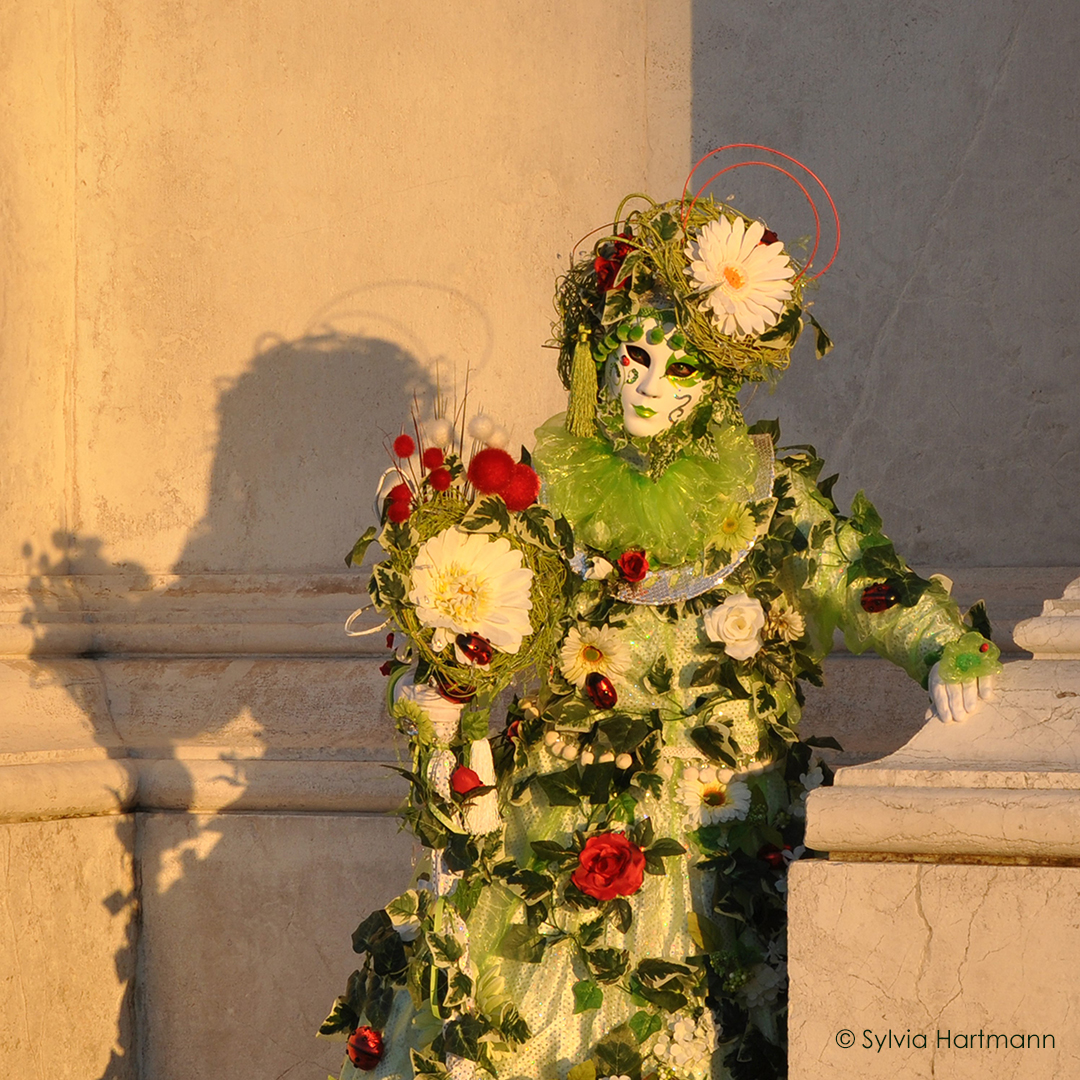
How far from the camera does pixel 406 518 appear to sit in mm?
3002

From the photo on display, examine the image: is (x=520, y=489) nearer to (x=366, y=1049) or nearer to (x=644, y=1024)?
(x=644, y=1024)

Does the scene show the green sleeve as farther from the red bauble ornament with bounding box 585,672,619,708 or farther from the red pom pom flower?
the red pom pom flower

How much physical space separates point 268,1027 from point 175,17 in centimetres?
283

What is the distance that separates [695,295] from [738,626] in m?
0.64

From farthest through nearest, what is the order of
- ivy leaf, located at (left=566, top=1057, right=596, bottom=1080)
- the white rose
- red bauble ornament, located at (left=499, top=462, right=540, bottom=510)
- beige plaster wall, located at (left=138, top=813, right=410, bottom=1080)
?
beige plaster wall, located at (left=138, top=813, right=410, bottom=1080), the white rose, red bauble ornament, located at (left=499, top=462, right=540, bottom=510), ivy leaf, located at (left=566, top=1057, right=596, bottom=1080)

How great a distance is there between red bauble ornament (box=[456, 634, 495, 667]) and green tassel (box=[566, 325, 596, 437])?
55 centimetres

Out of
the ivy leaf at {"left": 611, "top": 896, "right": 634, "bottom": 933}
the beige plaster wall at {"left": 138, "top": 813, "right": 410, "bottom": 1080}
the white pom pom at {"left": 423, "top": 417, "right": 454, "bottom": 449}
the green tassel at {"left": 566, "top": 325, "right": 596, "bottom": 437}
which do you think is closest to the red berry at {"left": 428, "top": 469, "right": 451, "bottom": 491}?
the white pom pom at {"left": 423, "top": 417, "right": 454, "bottom": 449}

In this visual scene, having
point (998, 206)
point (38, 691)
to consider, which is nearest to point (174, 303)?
point (38, 691)

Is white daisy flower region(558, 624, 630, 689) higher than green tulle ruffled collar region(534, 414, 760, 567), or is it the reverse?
green tulle ruffled collar region(534, 414, 760, 567)

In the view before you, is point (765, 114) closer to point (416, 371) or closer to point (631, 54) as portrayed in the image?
point (631, 54)

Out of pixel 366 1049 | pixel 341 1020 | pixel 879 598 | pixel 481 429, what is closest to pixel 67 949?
pixel 341 1020

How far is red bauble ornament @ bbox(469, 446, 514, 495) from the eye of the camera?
2.96m

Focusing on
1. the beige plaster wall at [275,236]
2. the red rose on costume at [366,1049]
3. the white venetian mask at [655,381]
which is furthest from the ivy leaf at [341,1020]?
the beige plaster wall at [275,236]

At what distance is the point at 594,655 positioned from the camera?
320 cm
